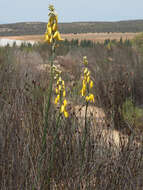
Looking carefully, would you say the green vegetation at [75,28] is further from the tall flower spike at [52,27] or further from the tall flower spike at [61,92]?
the tall flower spike at [52,27]

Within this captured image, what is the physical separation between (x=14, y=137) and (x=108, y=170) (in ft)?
2.58

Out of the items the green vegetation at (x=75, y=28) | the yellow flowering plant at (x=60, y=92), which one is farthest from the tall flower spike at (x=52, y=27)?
the green vegetation at (x=75, y=28)

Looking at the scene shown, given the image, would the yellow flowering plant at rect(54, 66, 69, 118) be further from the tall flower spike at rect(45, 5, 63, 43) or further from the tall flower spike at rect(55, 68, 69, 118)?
the tall flower spike at rect(45, 5, 63, 43)

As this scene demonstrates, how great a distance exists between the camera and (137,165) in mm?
2227

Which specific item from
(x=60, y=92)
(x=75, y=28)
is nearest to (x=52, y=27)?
(x=60, y=92)

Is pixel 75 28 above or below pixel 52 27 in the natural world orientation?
above

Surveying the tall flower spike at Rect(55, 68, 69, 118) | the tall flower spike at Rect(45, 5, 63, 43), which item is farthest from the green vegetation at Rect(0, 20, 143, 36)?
the tall flower spike at Rect(45, 5, 63, 43)

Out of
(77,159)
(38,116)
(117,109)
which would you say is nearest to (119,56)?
(117,109)

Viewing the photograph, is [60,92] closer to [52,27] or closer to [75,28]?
[52,27]

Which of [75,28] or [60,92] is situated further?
[75,28]

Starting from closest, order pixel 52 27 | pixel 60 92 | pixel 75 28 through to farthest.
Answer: pixel 52 27
pixel 60 92
pixel 75 28

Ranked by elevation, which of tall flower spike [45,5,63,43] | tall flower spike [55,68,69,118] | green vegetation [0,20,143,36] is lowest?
tall flower spike [55,68,69,118]

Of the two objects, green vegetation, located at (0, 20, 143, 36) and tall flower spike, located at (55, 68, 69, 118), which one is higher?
green vegetation, located at (0, 20, 143, 36)

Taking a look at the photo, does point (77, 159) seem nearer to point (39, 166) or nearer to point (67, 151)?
point (67, 151)
